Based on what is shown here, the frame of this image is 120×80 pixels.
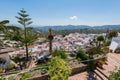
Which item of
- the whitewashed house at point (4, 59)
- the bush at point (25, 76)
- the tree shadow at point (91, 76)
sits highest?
the bush at point (25, 76)

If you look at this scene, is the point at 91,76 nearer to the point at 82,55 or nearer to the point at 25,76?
the point at 82,55

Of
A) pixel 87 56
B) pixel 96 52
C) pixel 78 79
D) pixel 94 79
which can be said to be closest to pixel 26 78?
pixel 78 79

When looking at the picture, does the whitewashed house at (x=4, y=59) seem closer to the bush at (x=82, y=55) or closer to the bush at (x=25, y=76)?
the bush at (x=82, y=55)

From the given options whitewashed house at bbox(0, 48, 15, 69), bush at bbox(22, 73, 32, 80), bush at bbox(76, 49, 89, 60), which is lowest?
whitewashed house at bbox(0, 48, 15, 69)

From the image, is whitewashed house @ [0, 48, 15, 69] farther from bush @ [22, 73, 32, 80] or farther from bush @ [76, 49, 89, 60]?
bush @ [22, 73, 32, 80]

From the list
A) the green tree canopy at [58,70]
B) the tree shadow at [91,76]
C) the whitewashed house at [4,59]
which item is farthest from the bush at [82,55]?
the whitewashed house at [4,59]

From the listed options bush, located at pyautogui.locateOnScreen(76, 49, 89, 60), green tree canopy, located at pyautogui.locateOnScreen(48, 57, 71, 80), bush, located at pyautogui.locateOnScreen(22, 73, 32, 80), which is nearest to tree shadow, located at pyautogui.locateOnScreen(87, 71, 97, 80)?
bush, located at pyautogui.locateOnScreen(76, 49, 89, 60)

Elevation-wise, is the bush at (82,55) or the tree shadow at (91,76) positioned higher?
the bush at (82,55)

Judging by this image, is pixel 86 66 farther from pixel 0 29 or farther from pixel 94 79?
pixel 0 29

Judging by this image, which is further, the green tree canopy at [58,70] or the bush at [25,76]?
the bush at [25,76]

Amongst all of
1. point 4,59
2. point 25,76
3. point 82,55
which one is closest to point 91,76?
point 82,55

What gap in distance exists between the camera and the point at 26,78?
9047 millimetres

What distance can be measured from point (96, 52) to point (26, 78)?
6773 mm

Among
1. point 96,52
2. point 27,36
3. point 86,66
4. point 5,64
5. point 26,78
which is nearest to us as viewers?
point 26,78
